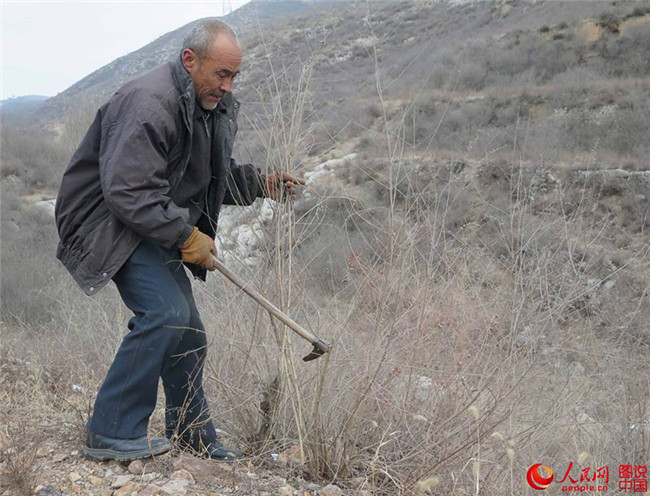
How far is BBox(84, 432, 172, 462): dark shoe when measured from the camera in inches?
105

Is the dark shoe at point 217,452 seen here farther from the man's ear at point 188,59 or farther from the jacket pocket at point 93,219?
the man's ear at point 188,59

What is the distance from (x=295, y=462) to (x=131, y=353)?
0.88 m

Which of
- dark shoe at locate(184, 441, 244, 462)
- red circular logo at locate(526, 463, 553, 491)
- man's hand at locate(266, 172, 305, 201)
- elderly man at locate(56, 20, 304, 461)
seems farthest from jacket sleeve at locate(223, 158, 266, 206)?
red circular logo at locate(526, 463, 553, 491)

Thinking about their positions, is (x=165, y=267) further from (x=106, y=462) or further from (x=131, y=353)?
(x=106, y=462)

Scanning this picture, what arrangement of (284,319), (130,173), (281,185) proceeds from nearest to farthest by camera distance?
1. (130,173)
2. (284,319)
3. (281,185)

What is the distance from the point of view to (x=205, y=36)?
2.62m

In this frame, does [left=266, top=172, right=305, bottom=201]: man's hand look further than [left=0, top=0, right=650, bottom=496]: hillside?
Yes

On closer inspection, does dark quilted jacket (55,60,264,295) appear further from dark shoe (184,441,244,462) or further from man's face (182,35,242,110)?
dark shoe (184,441,244,462)

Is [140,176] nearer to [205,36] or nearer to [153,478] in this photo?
[205,36]

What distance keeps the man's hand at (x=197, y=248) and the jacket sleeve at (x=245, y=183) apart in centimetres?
53

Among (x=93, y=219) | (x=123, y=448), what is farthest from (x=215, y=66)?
(x=123, y=448)

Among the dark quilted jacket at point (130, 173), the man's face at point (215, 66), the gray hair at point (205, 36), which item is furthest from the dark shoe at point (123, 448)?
the gray hair at point (205, 36)

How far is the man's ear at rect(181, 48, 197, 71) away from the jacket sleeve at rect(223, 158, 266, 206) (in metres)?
0.56

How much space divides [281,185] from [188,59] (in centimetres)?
67
